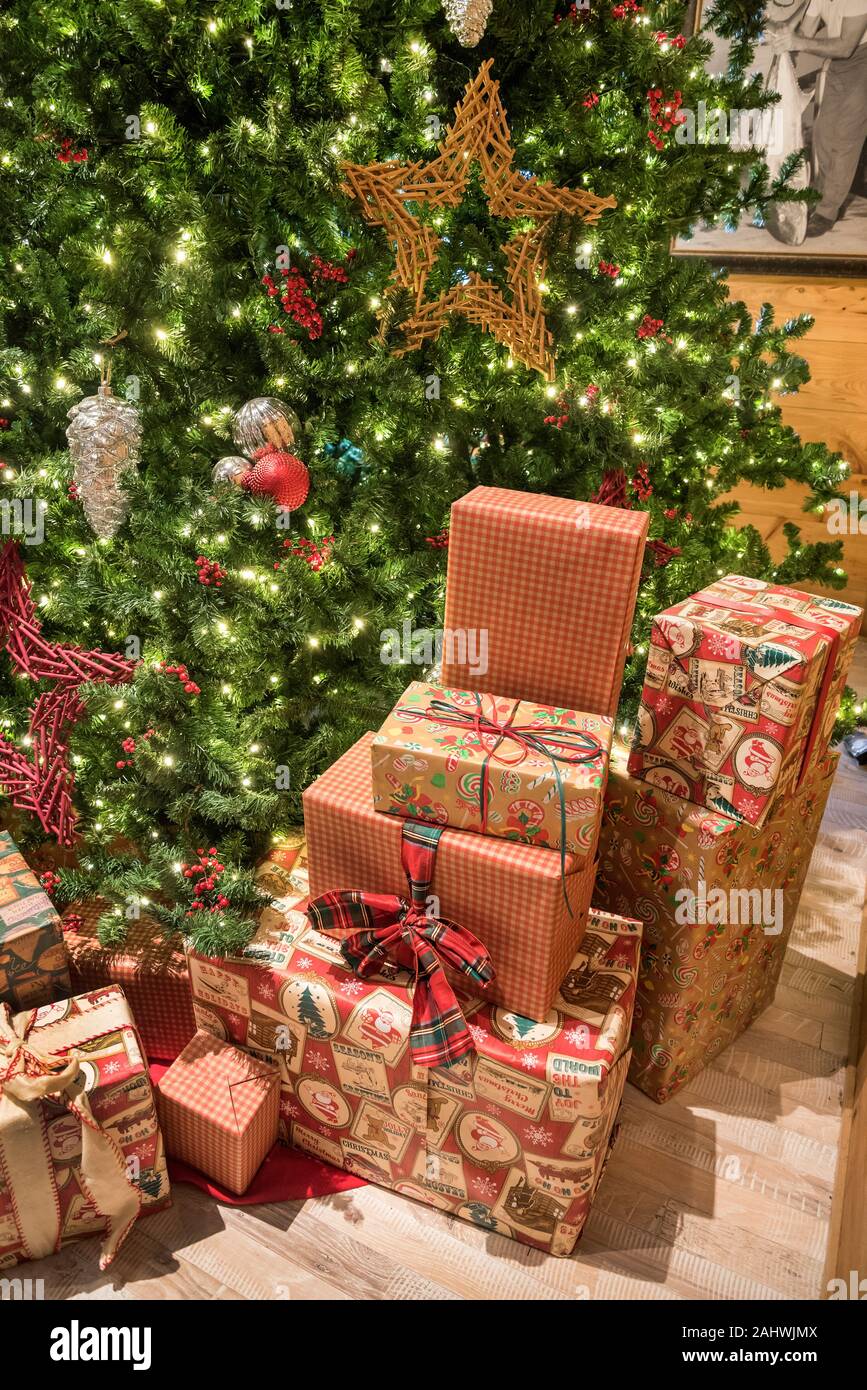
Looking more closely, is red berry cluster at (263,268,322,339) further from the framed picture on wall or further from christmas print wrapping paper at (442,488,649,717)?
the framed picture on wall

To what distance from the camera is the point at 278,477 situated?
5.35ft

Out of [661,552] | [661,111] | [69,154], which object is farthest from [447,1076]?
[661,111]

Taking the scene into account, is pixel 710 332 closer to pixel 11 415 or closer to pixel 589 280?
pixel 589 280

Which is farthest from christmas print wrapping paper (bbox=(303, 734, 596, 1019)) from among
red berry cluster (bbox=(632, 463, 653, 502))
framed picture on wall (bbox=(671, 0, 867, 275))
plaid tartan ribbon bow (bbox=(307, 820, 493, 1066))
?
framed picture on wall (bbox=(671, 0, 867, 275))

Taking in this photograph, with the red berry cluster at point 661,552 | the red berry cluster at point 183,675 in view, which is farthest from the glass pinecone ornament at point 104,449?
the red berry cluster at point 661,552

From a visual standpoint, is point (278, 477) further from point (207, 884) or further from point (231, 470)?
point (207, 884)

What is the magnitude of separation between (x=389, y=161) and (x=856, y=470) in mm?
2753

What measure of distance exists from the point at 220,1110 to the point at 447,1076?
0.44 metres

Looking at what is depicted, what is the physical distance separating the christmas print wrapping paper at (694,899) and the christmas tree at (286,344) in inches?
24.1

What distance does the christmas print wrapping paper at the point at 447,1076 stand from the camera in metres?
1.41

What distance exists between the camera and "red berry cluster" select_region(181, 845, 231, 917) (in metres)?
1.62

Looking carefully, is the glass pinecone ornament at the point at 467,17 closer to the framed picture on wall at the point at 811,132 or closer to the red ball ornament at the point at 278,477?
the red ball ornament at the point at 278,477
